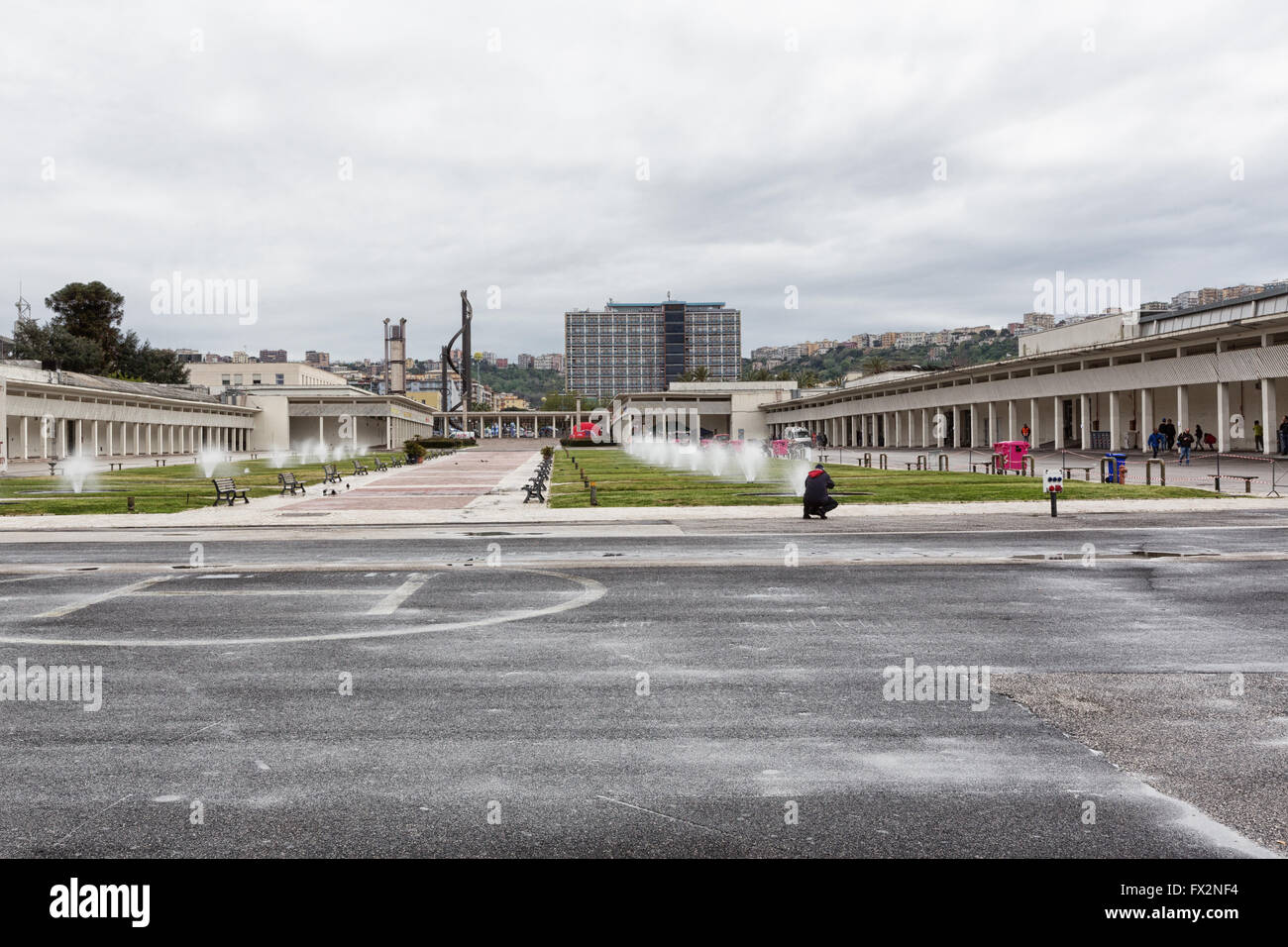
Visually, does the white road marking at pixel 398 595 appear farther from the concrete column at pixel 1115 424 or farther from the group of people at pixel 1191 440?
the concrete column at pixel 1115 424

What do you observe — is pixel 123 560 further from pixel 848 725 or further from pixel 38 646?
pixel 848 725

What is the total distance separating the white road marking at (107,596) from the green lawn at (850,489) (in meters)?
14.6

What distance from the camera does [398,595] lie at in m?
13.0

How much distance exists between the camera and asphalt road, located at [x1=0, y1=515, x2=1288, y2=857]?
508 cm

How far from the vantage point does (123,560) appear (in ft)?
56.2

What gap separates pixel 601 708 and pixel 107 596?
29.0 ft

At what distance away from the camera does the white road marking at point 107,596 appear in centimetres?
1175

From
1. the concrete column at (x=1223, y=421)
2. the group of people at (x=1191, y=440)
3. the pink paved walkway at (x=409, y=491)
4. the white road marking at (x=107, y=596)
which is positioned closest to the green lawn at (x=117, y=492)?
the pink paved walkway at (x=409, y=491)

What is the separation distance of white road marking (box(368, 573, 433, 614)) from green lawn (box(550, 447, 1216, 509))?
45.7ft

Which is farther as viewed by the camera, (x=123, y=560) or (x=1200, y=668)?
(x=123, y=560)

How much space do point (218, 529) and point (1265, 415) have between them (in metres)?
47.7

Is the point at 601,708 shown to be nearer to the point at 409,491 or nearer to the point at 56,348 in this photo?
the point at 409,491
